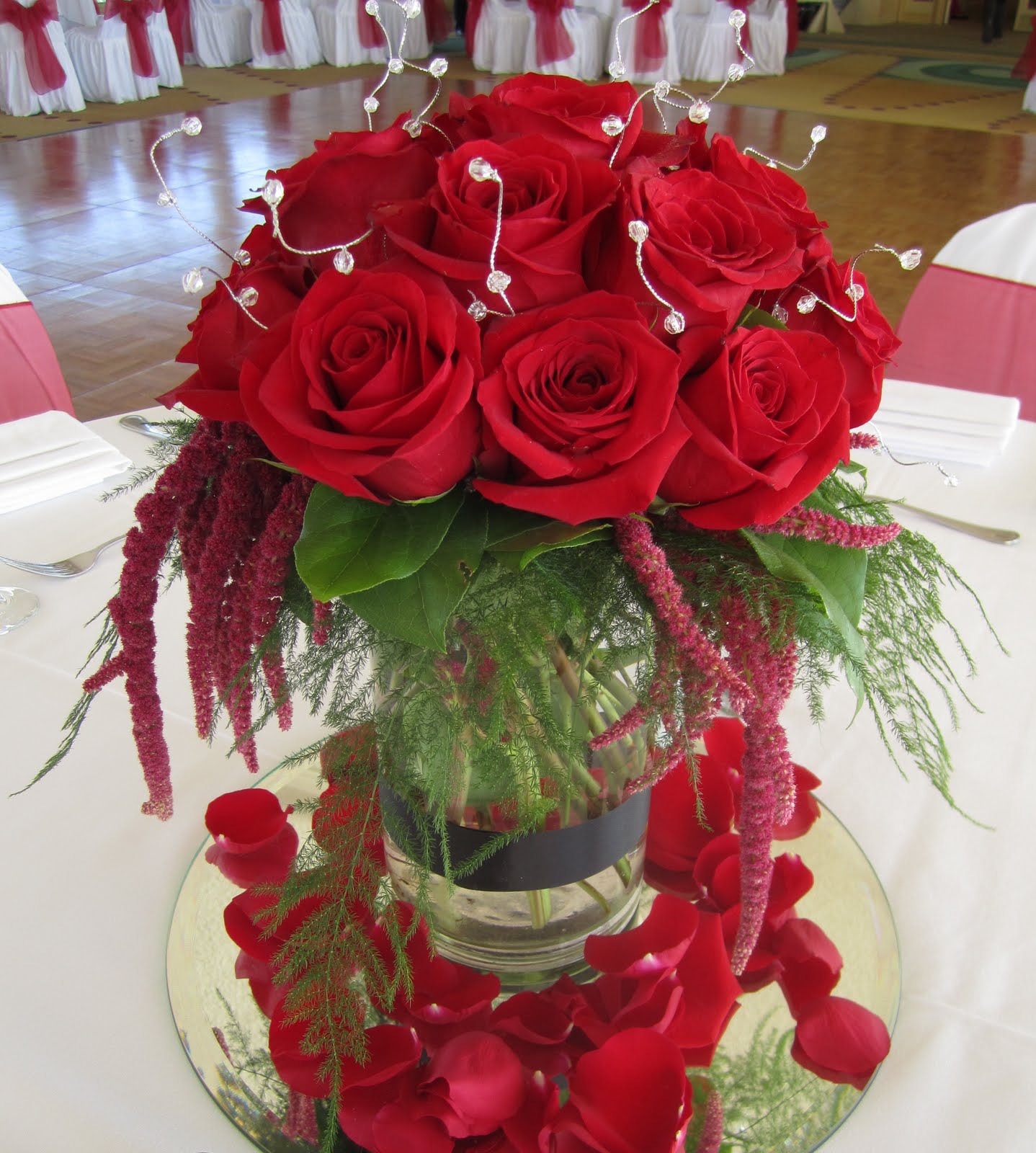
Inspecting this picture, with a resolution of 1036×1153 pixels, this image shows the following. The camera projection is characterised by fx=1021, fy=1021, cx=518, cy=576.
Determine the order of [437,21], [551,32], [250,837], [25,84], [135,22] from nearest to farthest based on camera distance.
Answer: [250,837], [25,84], [135,22], [551,32], [437,21]

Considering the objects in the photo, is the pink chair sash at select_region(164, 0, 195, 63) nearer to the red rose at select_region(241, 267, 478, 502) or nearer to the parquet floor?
the parquet floor

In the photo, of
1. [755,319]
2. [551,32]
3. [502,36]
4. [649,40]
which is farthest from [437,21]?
[755,319]

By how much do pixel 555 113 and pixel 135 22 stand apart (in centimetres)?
805

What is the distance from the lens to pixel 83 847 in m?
0.77

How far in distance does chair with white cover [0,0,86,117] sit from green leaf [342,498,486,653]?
7.49 metres

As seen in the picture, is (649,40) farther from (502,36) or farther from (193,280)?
(193,280)

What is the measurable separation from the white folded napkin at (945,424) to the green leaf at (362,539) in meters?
0.86

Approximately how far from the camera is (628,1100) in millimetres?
554

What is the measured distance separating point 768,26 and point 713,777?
8891 millimetres

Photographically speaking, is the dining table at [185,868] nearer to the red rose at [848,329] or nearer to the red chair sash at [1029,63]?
the red rose at [848,329]

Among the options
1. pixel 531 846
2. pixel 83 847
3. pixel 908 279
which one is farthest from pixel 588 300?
pixel 908 279

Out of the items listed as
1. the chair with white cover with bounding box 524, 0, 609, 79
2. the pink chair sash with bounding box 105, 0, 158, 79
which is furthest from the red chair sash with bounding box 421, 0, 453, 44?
the pink chair sash with bounding box 105, 0, 158, 79

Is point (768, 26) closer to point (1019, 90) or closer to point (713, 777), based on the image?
point (1019, 90)

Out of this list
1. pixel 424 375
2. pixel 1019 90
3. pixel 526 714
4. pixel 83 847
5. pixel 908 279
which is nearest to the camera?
pixel 424 375
